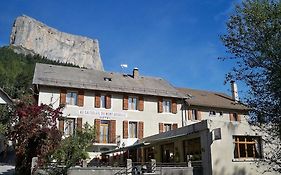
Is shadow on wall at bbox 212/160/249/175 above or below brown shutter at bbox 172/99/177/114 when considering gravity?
below

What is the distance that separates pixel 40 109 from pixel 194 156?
1033 centimetres

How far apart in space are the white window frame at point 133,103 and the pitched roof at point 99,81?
2.22ft

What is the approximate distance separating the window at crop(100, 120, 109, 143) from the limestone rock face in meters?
109

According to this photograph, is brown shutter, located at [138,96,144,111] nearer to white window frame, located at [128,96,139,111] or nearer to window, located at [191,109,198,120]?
white window frame, located at [128,96,139,111]

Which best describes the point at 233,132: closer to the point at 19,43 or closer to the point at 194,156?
the point at 194,156

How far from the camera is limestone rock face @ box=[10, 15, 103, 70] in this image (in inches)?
5423

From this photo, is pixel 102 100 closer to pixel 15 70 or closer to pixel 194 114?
pixel 194 114

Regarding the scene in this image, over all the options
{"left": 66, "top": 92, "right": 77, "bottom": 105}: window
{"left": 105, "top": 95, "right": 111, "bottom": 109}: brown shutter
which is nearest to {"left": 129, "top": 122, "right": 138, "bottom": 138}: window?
{"left": 105, "top": 95, "right": 111, "bottom": 109}: brown shutter

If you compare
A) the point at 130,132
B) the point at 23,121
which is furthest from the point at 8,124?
the point at 130,132

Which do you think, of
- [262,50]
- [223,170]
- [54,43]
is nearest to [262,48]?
[262,50]

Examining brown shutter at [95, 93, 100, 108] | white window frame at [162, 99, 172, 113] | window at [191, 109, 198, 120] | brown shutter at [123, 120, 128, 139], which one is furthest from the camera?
window at [191, 109, 198, 120]

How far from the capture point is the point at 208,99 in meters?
36.1

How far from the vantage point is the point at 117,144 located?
29.8 metres

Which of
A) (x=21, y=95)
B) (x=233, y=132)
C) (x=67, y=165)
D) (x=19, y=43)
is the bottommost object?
(x=67, y=165)
